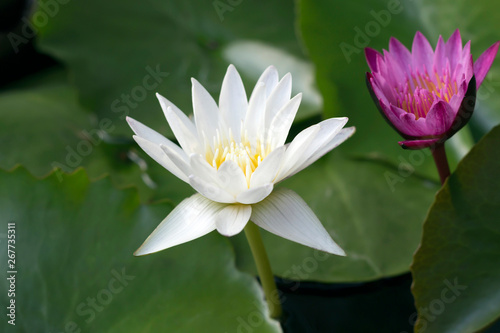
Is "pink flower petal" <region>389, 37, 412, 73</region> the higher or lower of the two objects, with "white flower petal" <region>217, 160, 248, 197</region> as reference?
higher

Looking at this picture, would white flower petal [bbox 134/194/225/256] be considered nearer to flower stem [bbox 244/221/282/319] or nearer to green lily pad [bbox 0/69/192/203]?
flower stem [bbox 244/221/282/319]

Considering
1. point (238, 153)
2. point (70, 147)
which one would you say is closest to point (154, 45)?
point (70, 147)

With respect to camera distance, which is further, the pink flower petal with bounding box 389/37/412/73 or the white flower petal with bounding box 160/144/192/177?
the pink flower petal with bounding box 389/37/412/73

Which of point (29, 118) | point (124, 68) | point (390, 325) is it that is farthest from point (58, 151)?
point (390, 325)

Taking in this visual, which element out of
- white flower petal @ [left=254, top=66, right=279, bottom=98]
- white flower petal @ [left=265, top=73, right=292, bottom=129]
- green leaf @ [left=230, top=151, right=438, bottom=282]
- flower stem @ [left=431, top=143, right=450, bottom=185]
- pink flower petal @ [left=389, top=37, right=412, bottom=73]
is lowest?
green leaf @ [left=230, top=151, right=438, bottom=282]

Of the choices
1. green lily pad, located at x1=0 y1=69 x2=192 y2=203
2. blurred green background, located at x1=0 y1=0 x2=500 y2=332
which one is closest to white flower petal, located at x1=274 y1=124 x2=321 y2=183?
blurred green background, located at x1=0 y1=0 x2=500 y2=332

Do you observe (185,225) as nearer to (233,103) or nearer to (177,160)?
(177,160)

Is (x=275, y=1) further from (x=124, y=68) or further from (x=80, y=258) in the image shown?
(x=80, y=258)
